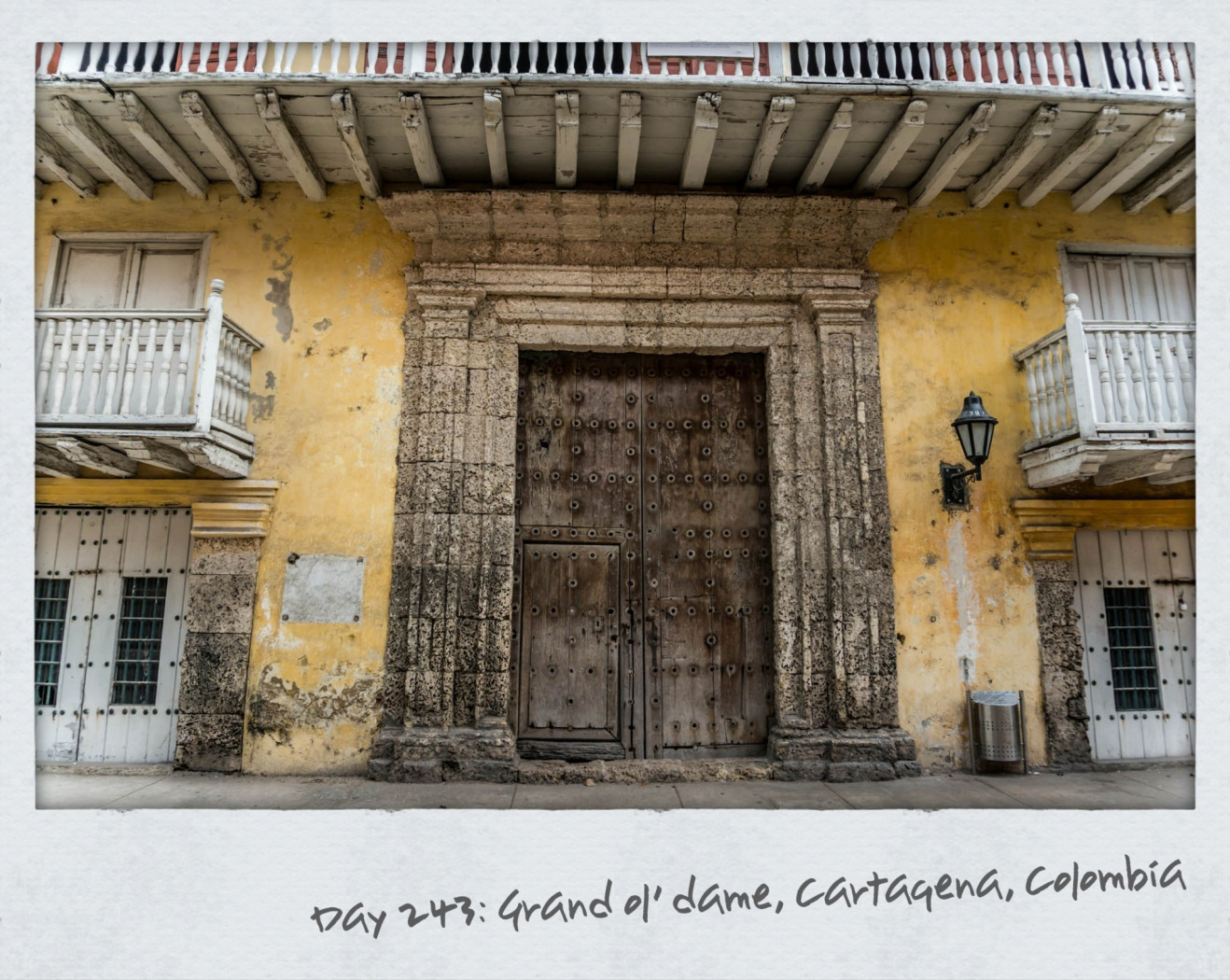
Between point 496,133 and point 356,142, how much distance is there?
0.86 m

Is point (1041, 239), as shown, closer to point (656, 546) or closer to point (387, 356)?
point (656, 546)

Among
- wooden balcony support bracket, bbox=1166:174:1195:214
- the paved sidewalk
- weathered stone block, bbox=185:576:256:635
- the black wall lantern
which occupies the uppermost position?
wooden balcony support bracket, bbox=1166:174:1195:214

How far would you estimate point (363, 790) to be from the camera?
4395 mm

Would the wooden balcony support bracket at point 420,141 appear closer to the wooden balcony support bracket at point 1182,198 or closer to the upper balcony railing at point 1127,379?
the upper balcony railing at point 1127,379

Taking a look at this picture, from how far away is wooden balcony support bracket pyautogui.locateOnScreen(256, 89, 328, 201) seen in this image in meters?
4.45

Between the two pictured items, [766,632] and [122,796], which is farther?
[766,632]

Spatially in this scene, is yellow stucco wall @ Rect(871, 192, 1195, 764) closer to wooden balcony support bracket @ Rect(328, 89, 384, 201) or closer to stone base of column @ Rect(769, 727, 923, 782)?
stone base of column @ Rect(769, 727, 923, 782)

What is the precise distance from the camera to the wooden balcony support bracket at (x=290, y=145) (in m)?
4.45

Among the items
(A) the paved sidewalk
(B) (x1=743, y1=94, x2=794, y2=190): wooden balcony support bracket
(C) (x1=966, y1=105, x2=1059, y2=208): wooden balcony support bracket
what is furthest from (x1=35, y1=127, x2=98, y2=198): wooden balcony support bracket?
(C) (x1=966, y1=105, x2=1059, y2=208): wooden balcony support bracket

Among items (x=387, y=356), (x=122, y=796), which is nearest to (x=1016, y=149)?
(x=387, y=356)

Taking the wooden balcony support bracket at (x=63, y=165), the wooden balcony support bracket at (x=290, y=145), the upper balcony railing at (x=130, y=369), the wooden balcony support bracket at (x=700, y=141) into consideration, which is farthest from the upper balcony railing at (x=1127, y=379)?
the wooden balcony support bracket at (x=63, y=165)

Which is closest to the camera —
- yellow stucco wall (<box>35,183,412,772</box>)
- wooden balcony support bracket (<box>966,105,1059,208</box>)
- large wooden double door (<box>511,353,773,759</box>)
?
wooden balcony support bracket (<box>966,105,1059,208</box>)

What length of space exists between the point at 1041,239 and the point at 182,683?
6.53 meters

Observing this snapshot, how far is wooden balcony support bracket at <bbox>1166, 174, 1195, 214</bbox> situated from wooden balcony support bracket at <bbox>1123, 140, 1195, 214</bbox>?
4cm
